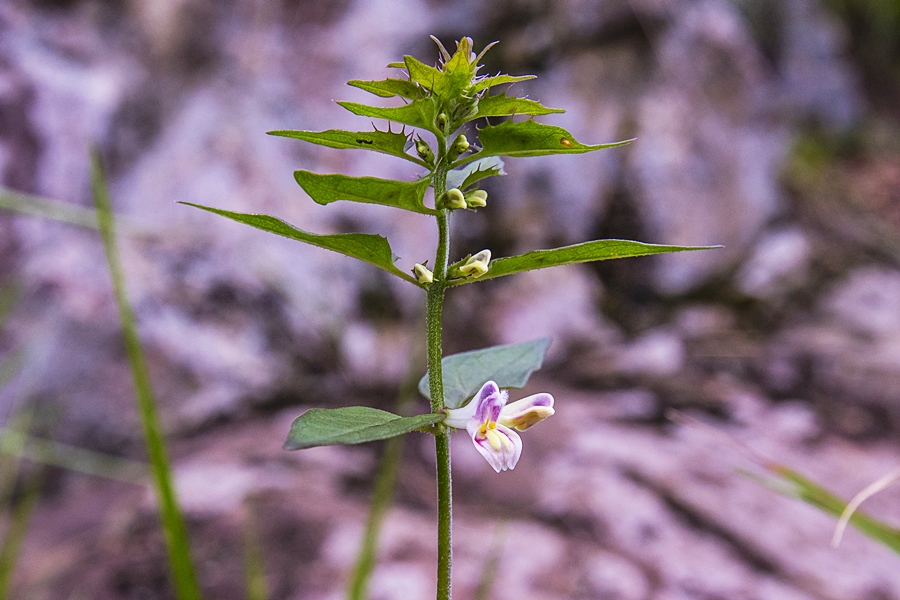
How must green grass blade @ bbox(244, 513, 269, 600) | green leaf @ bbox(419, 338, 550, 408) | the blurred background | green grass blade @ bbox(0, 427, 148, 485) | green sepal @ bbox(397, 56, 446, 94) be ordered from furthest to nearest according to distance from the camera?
green grass blade @ bbox(0, 427, 148, 485)
the blurred background
green grass blade @ bbox(244, 513, 269, 600)
green leaf @ bbox(419, 338, 550, 408)
green sepal @ bbox(397, 56, 446, 94)

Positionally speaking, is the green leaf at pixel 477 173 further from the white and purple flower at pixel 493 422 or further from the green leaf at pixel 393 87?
the white and purple flower at pixel 493 422

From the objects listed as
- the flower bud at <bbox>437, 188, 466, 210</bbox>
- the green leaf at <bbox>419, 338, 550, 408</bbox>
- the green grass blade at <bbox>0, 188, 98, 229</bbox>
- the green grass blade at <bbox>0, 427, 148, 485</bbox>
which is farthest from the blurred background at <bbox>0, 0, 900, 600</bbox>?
the flower bud at <bbox>437, 188, 466, 210</bbox>

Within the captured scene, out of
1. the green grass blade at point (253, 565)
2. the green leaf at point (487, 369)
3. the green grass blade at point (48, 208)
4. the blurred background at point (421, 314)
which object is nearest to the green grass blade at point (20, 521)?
the blurred background at point (421, 314)

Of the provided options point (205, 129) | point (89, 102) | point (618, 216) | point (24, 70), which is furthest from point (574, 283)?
point (24, 70)

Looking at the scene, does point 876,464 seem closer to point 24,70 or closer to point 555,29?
point 555,29

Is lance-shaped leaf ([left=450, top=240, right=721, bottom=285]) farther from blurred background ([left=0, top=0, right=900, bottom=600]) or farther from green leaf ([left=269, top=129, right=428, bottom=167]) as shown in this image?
blurred background ([left=0, top=0, right=900, bottom=600])
